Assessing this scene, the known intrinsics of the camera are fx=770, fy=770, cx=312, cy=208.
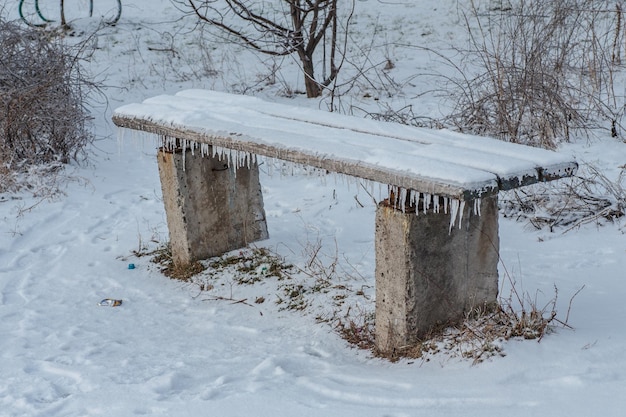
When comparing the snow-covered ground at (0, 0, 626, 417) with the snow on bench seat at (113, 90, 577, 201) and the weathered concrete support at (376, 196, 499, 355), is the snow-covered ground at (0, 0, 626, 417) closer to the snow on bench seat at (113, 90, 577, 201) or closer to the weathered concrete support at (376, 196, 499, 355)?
the weathered concrete support at (376, 196, 499, 355)

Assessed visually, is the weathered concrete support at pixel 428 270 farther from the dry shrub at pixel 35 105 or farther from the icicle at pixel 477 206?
the dry shrub at pixel 35 105

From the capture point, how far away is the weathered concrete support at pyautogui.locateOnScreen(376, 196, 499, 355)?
3004 mm

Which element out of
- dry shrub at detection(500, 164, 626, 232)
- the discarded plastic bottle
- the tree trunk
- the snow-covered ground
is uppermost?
the tree trunk

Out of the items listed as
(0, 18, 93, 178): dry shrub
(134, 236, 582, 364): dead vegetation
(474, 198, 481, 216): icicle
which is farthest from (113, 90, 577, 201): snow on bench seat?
(0, 18, 93, 178): dry shrub

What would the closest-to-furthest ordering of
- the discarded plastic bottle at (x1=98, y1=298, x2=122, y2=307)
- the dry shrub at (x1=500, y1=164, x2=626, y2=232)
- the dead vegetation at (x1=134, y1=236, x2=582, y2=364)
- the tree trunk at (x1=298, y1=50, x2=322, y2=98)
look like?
the dead vegetation at (x1=134, y1=236, x2=582, y2=364) → the discarded plastic bottle at (x1=98, y1=298, x2=122, y2=307) → the dry shrub at (x1=500, y1=164, x2=626, y2=232) → the tree trunk at (x1=298, y1=50, x2=322, y2=98)

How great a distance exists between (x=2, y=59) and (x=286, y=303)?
4.00m

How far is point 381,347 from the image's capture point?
128 inches

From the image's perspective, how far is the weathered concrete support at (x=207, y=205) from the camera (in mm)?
4391

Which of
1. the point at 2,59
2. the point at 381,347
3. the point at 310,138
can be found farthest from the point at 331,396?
the point at 2,59

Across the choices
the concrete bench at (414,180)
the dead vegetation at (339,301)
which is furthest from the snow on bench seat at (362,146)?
the dead vegetation at (339,301)

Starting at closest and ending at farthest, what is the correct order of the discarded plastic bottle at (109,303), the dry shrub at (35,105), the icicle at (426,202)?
the icicle at (426,202) < the discarded plastic bottle at (109,303) < the dry shrub at (35,105)

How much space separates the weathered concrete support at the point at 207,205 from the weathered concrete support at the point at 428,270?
1.50 m

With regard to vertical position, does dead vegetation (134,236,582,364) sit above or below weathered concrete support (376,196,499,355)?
below

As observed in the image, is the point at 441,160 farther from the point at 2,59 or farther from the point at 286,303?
the point at 2,59
